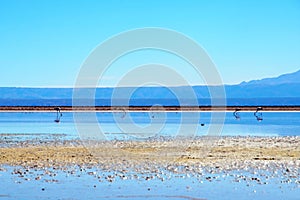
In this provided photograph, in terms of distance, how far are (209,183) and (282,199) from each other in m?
3.16

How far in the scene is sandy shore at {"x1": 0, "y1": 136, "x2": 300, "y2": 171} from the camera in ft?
76.8

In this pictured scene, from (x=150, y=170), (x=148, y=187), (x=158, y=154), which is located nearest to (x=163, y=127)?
(x=158, y=154)

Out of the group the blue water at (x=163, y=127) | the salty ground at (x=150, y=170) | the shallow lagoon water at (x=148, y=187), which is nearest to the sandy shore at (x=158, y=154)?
the salty ground at (x=150, y=170)

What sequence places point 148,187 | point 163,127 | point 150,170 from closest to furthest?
1. point 148,187
2. point 150,170
3. point 163,127

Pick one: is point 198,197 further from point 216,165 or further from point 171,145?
point 171,145

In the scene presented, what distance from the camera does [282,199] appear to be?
52.4ft

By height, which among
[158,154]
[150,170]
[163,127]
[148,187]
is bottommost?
[148,187]

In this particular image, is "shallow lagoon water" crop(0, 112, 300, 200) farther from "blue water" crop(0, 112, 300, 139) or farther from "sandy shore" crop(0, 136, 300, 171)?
"blue water" crop(0, 112, 300, 139)

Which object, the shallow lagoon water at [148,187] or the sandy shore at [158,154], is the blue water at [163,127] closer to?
the sandy shore at [158,154]

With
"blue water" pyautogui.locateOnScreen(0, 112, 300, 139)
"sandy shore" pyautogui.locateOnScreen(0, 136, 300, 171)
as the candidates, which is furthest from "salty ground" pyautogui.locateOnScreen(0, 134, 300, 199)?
"blue water" pyautogui.locateOnScreen(0, 112, 300, 139)

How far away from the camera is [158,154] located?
27.4 metres

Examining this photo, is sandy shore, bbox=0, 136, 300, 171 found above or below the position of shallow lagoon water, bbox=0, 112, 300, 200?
above

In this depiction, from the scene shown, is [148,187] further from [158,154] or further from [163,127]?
[163,127]

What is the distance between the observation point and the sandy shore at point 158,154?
76.8ft
